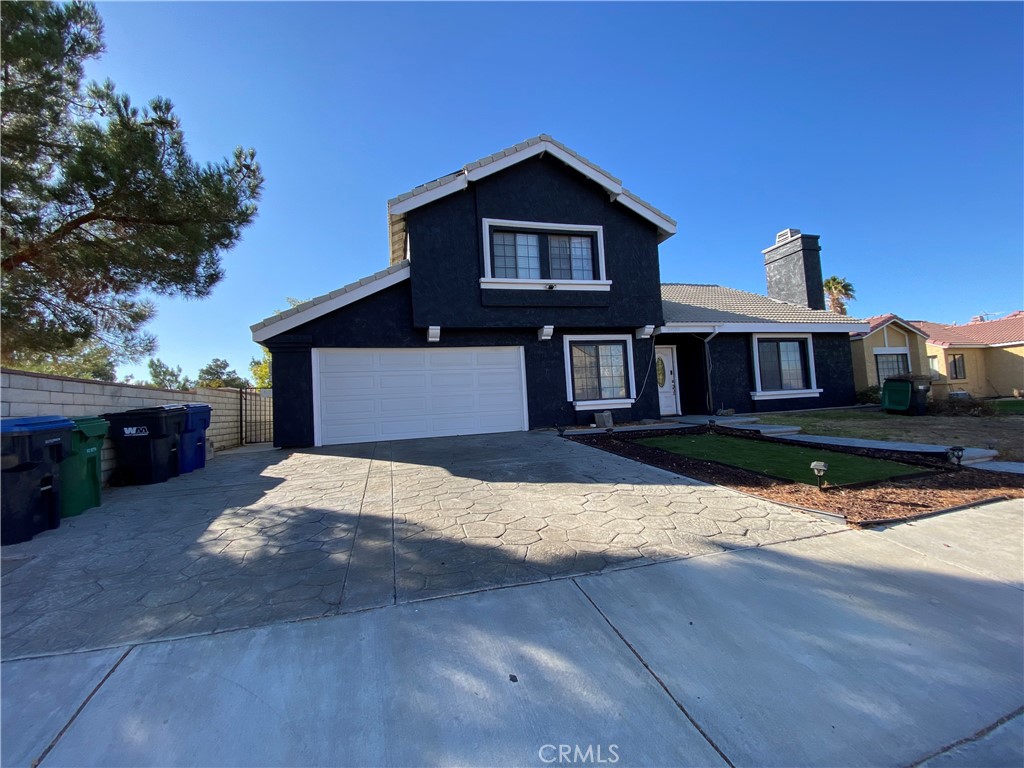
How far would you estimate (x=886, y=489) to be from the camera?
4.98m

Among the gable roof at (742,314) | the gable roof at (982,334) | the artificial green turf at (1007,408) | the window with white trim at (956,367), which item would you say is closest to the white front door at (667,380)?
the gable roof at (742,314)

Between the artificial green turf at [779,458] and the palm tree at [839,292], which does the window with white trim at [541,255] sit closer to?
the artificial green turf at [779,458]

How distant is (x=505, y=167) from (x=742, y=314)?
8.98 meters

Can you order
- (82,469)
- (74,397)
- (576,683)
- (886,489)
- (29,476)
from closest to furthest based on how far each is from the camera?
(576,683)
(29,476)
(82,469)
(886,489)
(74,397)

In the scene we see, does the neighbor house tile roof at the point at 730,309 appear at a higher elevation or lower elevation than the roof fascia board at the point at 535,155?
lower

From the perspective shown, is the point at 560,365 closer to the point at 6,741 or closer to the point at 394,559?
the point at 394,559

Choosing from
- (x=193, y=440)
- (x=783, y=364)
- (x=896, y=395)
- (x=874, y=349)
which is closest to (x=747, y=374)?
(x=783, y=364)

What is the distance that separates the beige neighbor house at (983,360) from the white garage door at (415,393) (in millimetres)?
23434

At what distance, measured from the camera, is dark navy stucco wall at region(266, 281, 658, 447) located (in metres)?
9.36

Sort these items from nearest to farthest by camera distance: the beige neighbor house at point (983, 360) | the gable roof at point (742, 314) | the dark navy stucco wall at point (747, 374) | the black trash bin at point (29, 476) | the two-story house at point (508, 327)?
the black trash bin at point (29, 476) → the two-story house at point (508, 327) → the gable roof at point (742, 314) → the dark navy stucco wall at point (747, 374) → the beige neighbor house at point (983, 360)

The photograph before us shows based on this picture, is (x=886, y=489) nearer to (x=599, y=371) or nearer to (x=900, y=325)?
(x=599, y=371)

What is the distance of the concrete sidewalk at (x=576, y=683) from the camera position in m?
1.73

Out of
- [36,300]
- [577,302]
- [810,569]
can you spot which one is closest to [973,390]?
[577,302]
